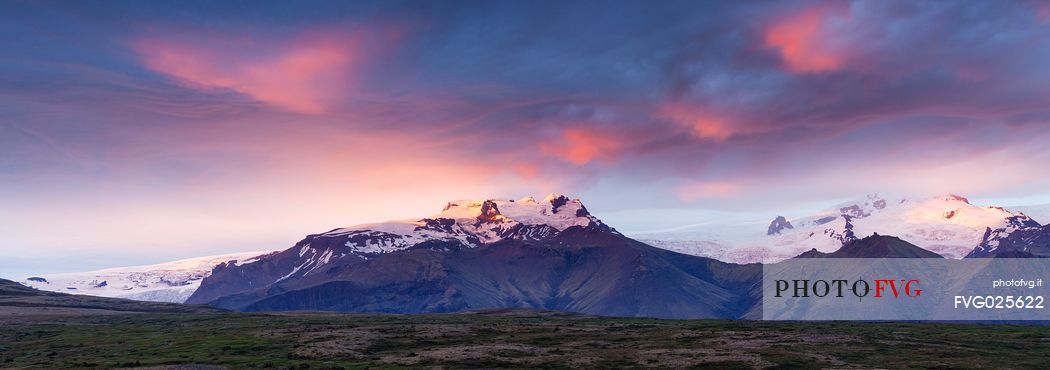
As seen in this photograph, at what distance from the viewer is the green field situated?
112 metres

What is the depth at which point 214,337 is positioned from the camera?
15288 centimetres

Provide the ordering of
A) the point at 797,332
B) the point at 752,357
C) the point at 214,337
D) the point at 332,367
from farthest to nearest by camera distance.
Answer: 1. the point at 797,332
2. the point at 214,337
3. the point at 752,357
4. the point at 332,367

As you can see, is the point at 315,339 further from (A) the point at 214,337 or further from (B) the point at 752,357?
(B) the point at 752,357

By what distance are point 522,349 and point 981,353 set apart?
67805 millimetres

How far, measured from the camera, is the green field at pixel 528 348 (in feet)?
368

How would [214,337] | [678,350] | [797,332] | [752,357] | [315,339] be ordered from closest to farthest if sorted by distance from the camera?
[752,357]
[678,350]
[315,339]
[214,337]
[797,332]

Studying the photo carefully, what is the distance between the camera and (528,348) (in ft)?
431

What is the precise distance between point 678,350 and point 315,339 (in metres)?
61.5

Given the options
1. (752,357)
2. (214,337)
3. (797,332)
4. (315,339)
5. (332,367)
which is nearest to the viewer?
(332,367)

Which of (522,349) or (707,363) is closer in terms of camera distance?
(707,363)

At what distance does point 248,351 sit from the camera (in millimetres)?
127312

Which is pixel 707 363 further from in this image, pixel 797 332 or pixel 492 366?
pixel 797 332

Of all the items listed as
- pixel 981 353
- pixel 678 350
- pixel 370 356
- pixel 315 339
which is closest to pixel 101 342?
pixel 315 339

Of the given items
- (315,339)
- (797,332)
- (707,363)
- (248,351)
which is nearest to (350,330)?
(315,339)
